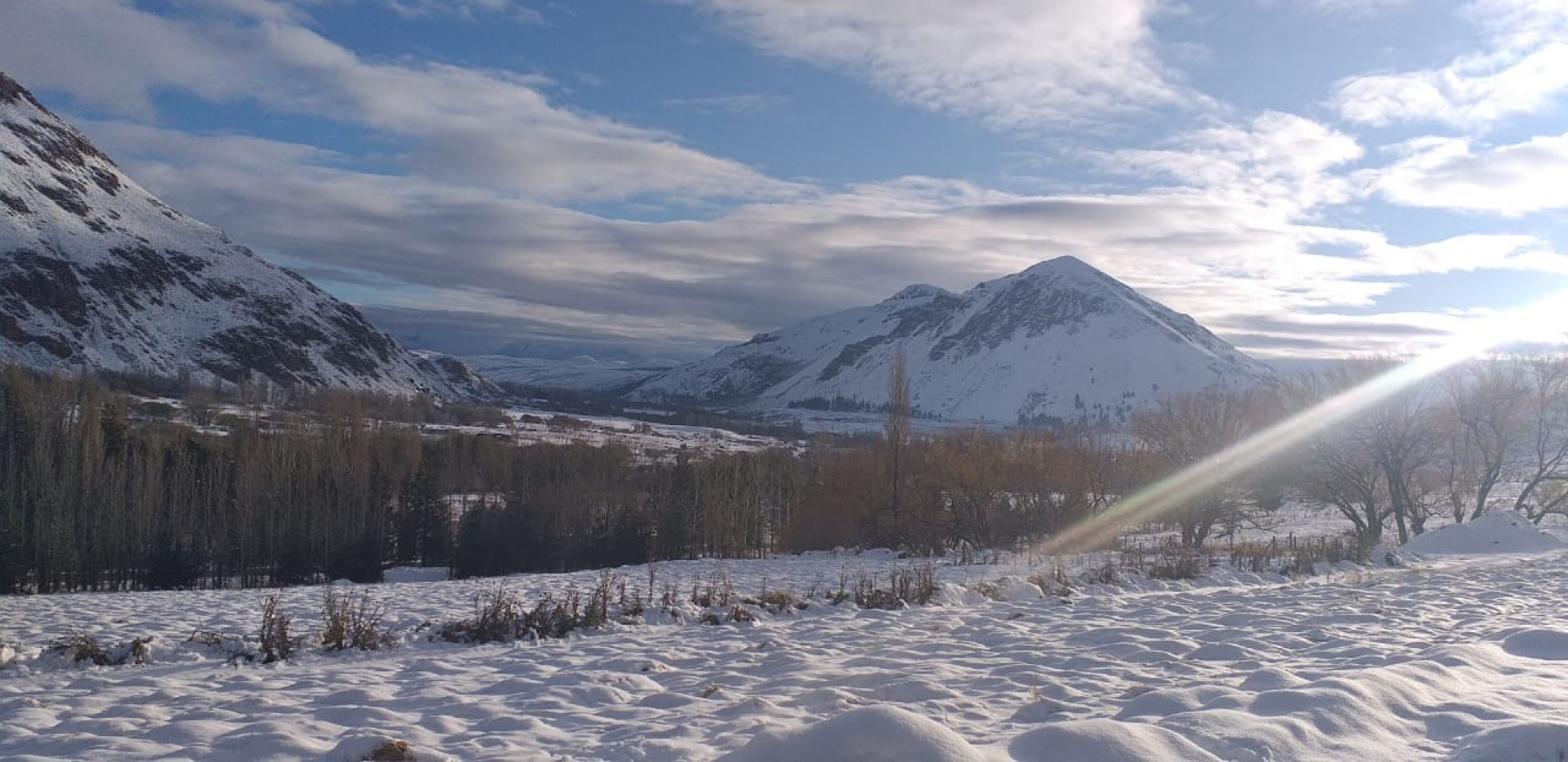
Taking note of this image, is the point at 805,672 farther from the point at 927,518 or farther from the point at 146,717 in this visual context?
the point at 927,518

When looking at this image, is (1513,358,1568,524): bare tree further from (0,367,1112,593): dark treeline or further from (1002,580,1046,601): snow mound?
(1002,580,1046,601): snow mound

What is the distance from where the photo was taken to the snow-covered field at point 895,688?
568cm

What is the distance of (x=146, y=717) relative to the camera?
23.3ft

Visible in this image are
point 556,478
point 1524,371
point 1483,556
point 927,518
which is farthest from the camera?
point 556,478

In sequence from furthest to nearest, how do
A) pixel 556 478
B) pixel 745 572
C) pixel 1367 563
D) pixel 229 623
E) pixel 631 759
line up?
pixel 556 478 → pixel 745 572 → pixel 1367 563 → pixel 229 623 → pixel 631 759

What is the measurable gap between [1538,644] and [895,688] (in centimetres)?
640

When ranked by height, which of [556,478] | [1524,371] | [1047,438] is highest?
[1524,371]

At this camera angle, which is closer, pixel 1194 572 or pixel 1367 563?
pixel 1194 572

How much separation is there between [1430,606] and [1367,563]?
8068mm

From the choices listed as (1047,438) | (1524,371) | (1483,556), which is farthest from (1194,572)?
(1524,371)

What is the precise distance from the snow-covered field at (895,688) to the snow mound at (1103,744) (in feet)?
0.06

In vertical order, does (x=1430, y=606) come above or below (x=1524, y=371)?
below

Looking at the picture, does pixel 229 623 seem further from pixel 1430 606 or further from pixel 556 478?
pixel 556 478

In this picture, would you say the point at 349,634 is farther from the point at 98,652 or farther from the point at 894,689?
the point at 894,689
